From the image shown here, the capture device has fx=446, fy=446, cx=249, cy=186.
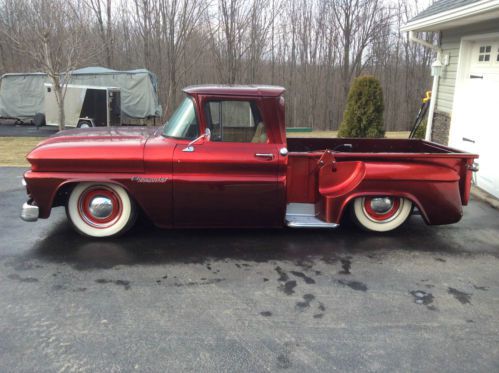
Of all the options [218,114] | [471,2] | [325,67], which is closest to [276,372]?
[218,114]

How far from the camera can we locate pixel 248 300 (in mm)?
3836

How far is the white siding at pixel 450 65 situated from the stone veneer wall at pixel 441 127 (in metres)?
0.14

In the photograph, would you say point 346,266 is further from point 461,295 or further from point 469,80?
point 469,80

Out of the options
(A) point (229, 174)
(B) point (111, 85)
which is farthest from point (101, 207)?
(B) point (111, 85)

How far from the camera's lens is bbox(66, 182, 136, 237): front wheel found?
505cm

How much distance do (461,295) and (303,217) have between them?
192 centimetres

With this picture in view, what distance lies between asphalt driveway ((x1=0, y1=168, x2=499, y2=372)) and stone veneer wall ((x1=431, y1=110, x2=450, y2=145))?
456 cm

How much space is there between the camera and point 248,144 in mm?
5051

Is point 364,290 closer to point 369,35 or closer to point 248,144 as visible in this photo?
point 248,144

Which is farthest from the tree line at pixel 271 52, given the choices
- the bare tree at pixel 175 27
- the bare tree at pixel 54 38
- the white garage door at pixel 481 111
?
the white garage door at pixel 481 111

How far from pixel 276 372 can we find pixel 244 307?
0.87 metres

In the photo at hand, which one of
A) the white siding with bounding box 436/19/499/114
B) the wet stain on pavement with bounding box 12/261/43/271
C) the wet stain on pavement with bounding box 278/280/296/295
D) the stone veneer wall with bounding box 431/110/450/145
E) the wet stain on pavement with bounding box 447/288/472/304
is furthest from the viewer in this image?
the stone veneer wall with bounding box 431/110/450/145

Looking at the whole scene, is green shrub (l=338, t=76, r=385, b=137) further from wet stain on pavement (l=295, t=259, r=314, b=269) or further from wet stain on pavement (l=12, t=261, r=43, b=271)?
wet stain on pavement (l=12, t=261, r=43, b=271)

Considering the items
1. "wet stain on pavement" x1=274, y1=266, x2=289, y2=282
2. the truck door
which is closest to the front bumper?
the truck door
